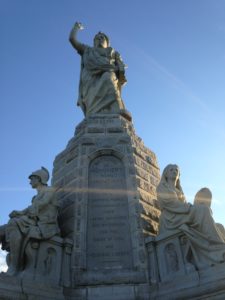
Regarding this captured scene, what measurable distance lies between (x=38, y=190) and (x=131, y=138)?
3.67 meters

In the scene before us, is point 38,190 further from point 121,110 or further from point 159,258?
point 121,110

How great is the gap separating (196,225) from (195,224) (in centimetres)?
3

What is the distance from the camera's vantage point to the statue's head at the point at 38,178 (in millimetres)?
10664

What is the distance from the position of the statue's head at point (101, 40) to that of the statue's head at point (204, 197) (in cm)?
931

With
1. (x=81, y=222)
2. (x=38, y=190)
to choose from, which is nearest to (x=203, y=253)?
(x=81, y=222)

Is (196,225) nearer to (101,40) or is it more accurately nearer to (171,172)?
(171,172)

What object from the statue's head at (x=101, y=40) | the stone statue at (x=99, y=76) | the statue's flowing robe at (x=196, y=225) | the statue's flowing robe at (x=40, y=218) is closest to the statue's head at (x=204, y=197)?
the statue's flowing robe at (x=196, y=225)

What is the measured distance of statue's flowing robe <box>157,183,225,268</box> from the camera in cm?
854

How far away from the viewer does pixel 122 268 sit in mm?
9297

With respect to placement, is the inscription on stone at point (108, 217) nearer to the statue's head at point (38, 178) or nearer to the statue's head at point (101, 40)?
the statue's head at point (38, 178)

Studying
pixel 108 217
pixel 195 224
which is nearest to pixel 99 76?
pixel 108 217

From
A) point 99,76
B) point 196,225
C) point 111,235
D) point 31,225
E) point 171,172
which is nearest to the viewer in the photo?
point 196,225

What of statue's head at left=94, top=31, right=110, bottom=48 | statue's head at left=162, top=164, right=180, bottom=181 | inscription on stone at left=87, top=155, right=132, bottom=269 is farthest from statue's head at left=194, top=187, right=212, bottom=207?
statue's head at left=94, top=31, right=110, bottom=48

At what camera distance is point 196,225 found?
354 inches
